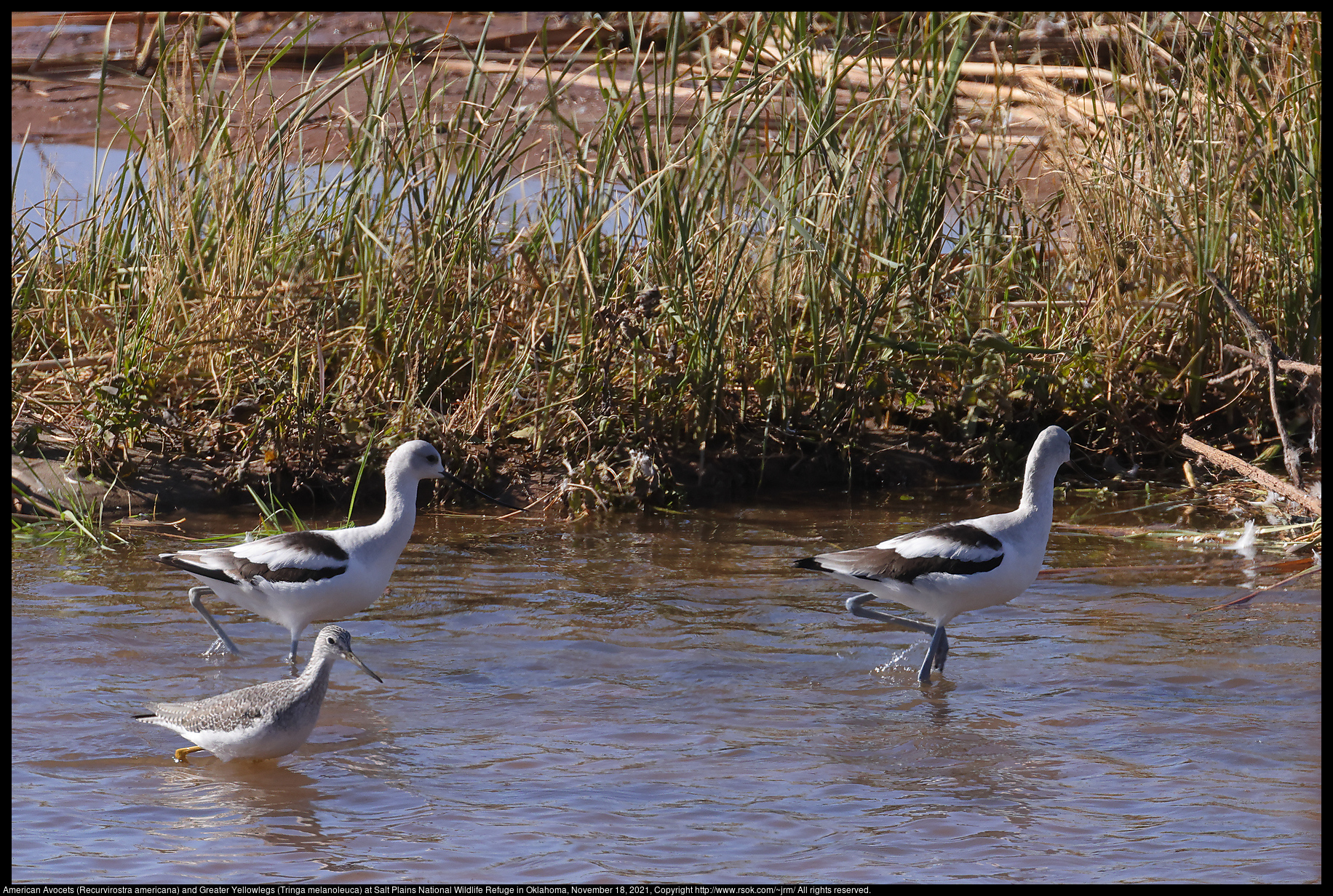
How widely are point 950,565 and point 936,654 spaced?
0.33 m

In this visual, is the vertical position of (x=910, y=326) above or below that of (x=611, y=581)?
above

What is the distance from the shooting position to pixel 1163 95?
8266 mm

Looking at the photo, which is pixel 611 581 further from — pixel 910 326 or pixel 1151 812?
pixel 1151 812

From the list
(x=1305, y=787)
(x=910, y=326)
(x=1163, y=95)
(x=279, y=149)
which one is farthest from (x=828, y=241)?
(x=1305, y=787)

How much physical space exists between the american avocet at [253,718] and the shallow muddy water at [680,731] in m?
0.12

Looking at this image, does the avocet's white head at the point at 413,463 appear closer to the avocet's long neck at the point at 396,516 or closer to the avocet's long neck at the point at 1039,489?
the avocet's long neck at the point at 396,516

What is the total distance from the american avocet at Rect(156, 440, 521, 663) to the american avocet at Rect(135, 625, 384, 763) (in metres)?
0.82

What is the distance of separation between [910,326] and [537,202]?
82.7 inches

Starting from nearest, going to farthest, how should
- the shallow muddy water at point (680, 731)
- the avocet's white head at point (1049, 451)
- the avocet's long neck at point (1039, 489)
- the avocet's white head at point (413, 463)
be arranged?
the shallow muddy water at point (680, 731) → the avocet's long neck at point (1039, 489) → the avocet's white head at point (1049, 451) → the avocet's white head at point (413, 463)

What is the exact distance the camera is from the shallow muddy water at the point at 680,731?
389cm

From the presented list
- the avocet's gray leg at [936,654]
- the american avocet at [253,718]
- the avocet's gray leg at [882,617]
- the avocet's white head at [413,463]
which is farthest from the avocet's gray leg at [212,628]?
the avocet's gray leg at [936,654]

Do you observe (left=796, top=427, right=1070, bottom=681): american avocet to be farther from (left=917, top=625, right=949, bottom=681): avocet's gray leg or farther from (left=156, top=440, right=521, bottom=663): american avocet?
(left=156, top=440, right=521, bottom=663): american avocet

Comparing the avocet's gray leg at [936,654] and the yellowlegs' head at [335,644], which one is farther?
the avocet's gray leg at [936,654]

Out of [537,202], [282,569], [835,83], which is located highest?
[835,83]
